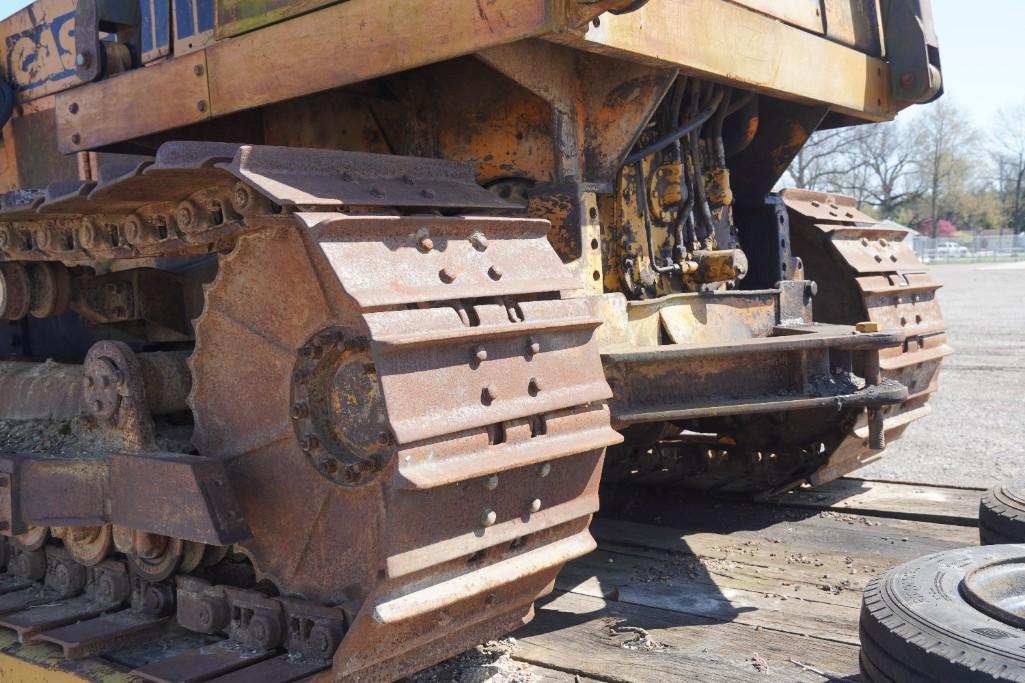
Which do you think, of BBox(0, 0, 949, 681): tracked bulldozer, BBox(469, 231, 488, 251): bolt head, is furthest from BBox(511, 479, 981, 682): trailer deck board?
BBox(469, 231, 488, 251): bolt head

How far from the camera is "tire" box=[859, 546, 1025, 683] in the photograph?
2.69 meters

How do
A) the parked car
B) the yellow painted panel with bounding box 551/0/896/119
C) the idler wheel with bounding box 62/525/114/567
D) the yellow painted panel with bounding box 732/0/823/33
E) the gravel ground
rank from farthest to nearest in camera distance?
1. the parked car
2. the gravel ground
3. the yellow painted panel with bounding box 732/0/823/33
4. the idler wheel with bounding box 62/525/114/567
5. the yellow painted panel with bounding box 551/0/896/119

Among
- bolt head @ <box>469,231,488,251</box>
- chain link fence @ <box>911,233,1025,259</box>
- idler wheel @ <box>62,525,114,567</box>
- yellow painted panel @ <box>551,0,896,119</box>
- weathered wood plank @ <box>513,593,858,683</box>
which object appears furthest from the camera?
chain link fence @ <box>911,233,1025,259</box>

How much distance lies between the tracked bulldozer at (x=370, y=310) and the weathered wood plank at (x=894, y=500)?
299 mm

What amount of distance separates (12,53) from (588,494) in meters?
3.59

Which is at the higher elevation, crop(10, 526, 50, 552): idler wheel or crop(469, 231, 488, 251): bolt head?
crop(469, 231, 488, 251): bolt head

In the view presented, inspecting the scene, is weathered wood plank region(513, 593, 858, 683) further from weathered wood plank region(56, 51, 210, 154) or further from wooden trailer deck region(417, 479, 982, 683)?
weathered wood plank region(56, 51, 210, 154)

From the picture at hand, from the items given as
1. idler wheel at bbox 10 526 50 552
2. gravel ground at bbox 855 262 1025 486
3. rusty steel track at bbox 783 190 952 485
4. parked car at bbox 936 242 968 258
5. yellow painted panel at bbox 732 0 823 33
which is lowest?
gravel ground at bbox 855 262 1025 486

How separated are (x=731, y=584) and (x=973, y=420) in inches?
189

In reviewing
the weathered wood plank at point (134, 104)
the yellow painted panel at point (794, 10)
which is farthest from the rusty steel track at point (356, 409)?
the yellow painted panel at point (794, 10)

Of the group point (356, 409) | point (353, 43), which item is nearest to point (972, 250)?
point (353, 43)

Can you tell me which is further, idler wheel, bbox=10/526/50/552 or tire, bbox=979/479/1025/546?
idler wheel, bbox=10/526/50/552

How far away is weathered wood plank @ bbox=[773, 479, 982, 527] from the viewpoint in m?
5.30

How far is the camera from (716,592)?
4.33 m
